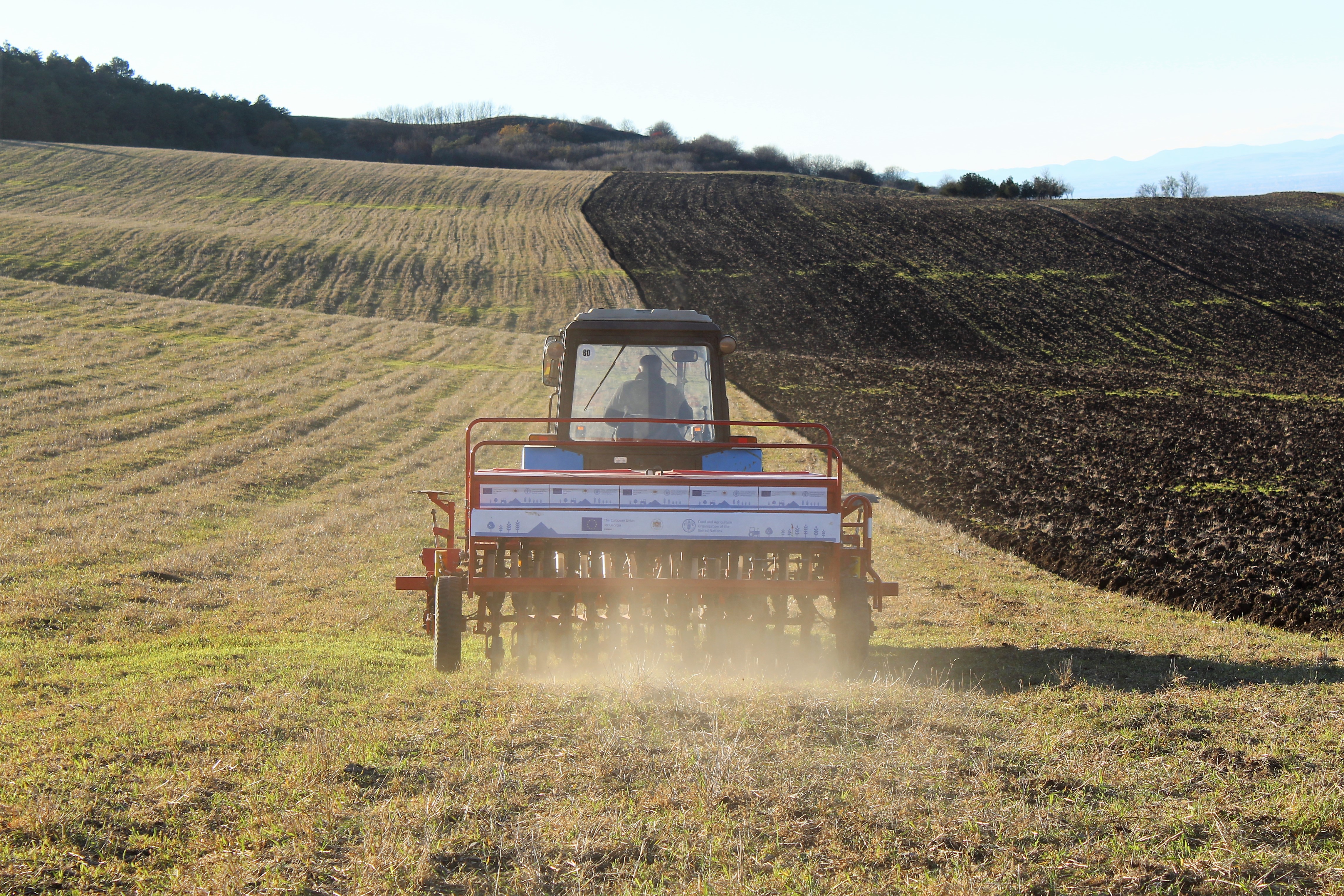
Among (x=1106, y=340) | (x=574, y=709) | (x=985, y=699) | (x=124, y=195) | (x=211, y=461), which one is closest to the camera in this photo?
(x=574, y=709)

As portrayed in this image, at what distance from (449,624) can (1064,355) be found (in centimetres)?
3176

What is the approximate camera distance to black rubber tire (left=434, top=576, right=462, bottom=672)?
6.84 metres

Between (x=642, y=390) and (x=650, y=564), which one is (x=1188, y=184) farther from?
(x=650, y=564)

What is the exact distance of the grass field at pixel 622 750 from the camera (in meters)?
3.80

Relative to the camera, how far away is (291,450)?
57.2 feet

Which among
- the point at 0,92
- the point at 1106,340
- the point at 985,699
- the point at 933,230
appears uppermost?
the point at 0,92

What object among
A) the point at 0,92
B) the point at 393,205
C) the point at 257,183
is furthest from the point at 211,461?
the point at 0,92

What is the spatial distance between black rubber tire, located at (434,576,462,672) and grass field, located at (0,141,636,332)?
95.7ft

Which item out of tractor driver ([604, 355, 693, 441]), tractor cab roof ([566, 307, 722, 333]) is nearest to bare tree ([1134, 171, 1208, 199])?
tractor cab roof ([566, 307, 722, 333])

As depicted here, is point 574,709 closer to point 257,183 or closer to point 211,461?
point 211,461

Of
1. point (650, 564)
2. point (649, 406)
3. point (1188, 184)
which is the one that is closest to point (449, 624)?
point (650, 564)

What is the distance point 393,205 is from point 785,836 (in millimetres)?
52922

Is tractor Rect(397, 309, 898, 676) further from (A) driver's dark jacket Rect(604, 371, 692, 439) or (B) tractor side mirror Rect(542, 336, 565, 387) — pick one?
(B) tractor side mirror Rect(542, 336, 565, 387)

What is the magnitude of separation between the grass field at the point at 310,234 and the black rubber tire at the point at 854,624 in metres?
29.5
